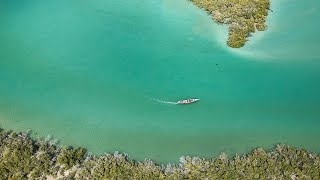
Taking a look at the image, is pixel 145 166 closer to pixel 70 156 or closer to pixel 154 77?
pixel 70 156

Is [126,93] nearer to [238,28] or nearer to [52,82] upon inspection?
[52,82]

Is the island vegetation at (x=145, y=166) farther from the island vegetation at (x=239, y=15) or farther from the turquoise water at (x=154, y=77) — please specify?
the island vegetation at (x=239, y=15)

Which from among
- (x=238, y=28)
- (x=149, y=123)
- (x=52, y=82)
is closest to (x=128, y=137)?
(x=149, y=123)

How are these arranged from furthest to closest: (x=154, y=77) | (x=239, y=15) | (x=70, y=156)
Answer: (x=239, y=15)
(x=154, y=77)
(x=70, y=156)

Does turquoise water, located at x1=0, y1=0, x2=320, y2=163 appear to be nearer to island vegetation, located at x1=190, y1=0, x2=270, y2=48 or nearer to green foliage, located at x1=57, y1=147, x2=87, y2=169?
island vegetation, located at x1=190, y1=0, x2=270, y2=48

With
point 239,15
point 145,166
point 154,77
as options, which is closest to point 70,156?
point 145,166

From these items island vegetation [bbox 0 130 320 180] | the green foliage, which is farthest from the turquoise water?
island vegetation [bbox 0 130 320 180]

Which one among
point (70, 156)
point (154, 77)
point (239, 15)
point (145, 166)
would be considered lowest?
point (145, 166)
